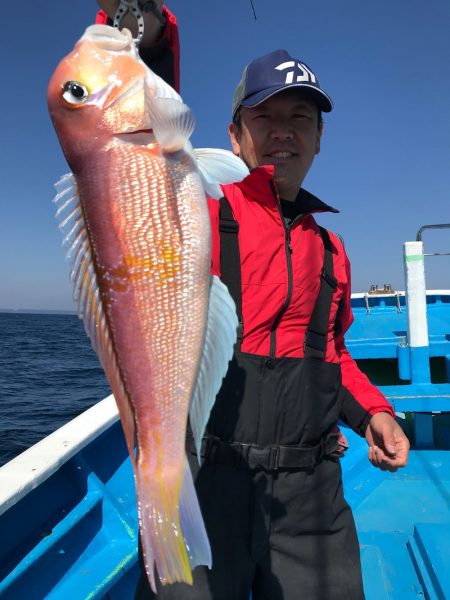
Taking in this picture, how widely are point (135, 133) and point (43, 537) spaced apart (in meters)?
2.21

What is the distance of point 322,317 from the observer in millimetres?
1945

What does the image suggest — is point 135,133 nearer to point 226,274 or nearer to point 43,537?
point 226,274

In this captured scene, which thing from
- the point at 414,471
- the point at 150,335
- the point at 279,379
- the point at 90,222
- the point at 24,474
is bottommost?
the point at 414,471

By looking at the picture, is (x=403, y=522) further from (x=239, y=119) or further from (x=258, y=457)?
(x=239, y=119)

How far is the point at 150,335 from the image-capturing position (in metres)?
1.17

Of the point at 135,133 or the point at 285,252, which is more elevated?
the point at 135,133

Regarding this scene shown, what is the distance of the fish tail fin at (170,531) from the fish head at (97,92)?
91 centimetres

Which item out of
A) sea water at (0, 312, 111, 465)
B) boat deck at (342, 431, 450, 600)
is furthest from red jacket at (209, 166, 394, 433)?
sea water at (0, 312, 111, 465)

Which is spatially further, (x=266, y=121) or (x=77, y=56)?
(x=266, y=121)

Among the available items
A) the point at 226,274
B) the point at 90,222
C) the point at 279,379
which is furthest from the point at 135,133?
the point at 279,379

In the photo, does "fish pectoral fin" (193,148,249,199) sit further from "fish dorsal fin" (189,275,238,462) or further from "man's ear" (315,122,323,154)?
"man's ear" (315,122,323,154)

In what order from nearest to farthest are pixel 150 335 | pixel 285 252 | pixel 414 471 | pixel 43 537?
pixel 150 335
pixel 285 252
pixel 43 537
pixel 414 471

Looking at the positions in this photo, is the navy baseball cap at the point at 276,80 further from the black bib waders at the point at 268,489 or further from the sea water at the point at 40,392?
the sea water at the point at 40,392

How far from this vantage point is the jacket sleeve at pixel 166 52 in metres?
1.63
